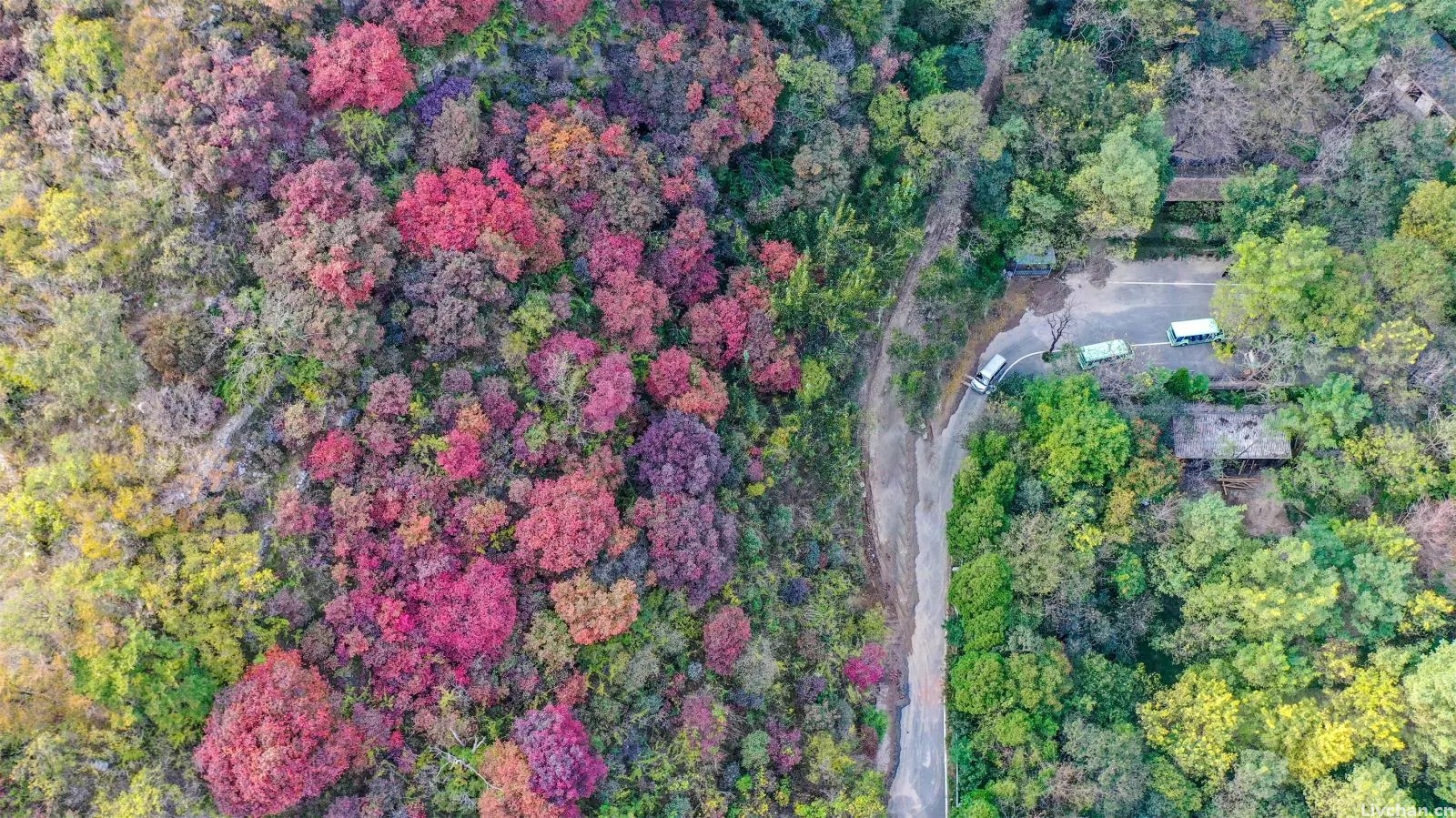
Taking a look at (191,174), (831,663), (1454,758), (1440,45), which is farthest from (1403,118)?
(191,174)

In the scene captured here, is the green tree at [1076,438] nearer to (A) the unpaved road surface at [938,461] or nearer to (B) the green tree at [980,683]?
(A) the unpaved road surface at [938,461]

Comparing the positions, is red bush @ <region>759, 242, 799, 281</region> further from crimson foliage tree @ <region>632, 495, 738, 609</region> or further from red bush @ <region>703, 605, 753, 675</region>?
red bush @ <region>703, 605, 753, 675</region>

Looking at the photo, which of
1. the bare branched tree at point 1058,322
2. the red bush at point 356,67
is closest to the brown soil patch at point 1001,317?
the bare branched tree at point 1058,322

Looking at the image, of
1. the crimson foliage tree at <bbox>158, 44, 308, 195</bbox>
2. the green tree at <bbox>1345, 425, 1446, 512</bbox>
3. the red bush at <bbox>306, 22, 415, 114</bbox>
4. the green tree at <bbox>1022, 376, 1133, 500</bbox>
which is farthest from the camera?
the green tree at <bbox>1022, 376, 1133, 500</bbox>

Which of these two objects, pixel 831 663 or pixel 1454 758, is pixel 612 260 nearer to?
pixel 831 663

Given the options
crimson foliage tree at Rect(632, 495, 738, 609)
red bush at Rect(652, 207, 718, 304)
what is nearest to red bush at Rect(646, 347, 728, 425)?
red bush at Rect(652, 207, 718, 304)

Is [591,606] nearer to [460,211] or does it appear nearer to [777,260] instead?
[460,211]

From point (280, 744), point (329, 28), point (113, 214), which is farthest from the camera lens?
point (329, 28)
